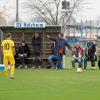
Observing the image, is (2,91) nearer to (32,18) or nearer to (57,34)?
(57,34)

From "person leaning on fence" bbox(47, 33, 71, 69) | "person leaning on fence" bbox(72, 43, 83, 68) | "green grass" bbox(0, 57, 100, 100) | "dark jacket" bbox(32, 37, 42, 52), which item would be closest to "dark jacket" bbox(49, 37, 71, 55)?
"person leaning on fence" bbox(47, 33, 71, 69)

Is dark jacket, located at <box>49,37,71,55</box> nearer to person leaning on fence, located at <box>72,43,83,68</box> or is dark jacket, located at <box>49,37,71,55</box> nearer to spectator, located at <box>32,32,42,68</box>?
person leaning on fence, located at <box>72,43,83,68</box>

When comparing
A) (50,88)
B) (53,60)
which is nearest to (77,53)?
(53,60)

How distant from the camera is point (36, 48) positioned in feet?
93.6

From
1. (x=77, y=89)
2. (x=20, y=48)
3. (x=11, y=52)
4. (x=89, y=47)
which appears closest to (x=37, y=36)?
(x=20, y=48)

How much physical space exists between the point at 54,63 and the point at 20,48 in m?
2.09

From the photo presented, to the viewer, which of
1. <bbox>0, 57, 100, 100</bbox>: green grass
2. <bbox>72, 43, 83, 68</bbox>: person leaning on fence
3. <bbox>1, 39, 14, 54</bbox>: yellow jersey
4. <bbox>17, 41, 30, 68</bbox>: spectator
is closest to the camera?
<bbox>0, 57, 100, 100</bbox>: green grass

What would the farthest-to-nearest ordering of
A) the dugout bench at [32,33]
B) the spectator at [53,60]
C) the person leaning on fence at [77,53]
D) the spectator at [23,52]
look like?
the dugout bench at [32,33] < the spectator at [23,52] < the spectator at [53,60] < the person leaning on fence at [77,53]

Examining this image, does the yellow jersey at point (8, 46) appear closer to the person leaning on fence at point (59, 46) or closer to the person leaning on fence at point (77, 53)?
the person leaning on fence at point (59, 46)

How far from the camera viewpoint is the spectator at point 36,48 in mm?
28252

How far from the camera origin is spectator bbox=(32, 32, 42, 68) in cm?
2825

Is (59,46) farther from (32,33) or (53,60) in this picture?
(32,33)

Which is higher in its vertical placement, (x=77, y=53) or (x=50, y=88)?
(x=77, y=53)

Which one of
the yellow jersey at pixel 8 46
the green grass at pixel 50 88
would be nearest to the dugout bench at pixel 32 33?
the yellow jersey at pixel 8 46
